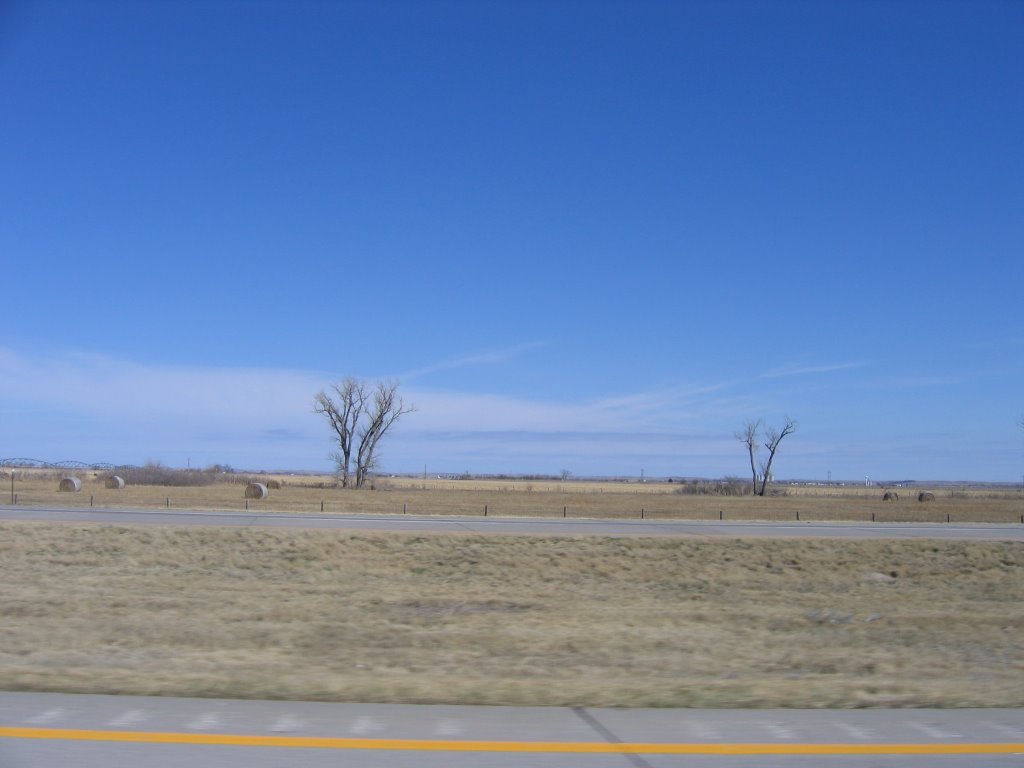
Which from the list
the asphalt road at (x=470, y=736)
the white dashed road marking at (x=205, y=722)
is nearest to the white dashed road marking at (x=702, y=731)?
the asphalt road at (x=470, y=736)

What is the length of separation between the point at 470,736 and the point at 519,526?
2748cm

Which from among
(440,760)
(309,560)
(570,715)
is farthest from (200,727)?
(309,560)

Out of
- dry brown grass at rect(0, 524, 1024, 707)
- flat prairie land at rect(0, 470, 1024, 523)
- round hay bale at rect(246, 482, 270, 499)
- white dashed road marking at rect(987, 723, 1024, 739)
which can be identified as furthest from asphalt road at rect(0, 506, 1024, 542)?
white dashed road marking at rect(987, 723, 1024, 739)

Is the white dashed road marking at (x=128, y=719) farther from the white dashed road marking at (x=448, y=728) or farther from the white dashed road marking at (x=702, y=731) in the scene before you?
the white dashed road marking at (x=702, y=731)

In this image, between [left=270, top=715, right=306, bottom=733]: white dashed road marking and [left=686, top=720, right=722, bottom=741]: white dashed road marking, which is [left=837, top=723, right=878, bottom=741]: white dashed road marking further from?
[left=270, top=715, right=306, bottom=733]: white dashed road marking

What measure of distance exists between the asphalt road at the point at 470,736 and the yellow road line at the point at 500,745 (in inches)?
0.5

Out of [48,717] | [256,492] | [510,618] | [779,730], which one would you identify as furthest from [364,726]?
[256,492]

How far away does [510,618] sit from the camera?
54.8ft

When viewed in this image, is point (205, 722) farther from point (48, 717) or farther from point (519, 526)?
point (519, 526)

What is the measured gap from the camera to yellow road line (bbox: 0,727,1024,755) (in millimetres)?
6320

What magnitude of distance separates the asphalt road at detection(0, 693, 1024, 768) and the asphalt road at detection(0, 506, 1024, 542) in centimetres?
2210

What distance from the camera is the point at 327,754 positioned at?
611cm

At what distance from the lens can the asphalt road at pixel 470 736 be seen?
19.9 feet

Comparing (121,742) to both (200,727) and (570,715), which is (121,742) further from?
(570,715)
